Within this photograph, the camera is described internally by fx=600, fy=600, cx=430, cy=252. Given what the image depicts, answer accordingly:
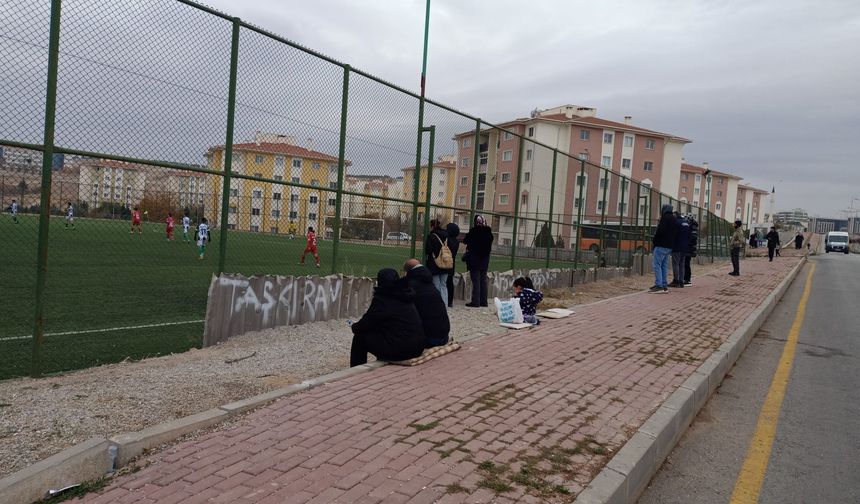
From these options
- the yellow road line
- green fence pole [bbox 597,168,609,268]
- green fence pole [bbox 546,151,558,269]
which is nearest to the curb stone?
the yellow road line

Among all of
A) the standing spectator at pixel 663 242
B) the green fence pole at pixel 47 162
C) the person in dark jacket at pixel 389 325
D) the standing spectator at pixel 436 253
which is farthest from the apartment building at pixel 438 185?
the standing spectator at pixel 663 242

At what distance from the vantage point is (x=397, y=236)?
10.2 metres

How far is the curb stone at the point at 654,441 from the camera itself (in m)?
3.39

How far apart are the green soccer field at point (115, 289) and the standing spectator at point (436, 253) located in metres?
0.53

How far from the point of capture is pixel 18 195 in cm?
523

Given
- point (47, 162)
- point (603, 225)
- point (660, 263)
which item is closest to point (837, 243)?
point (603, 225)

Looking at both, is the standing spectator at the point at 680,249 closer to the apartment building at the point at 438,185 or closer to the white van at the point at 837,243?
the apartment building at the point at 438,185

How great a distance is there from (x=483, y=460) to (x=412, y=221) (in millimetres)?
6546

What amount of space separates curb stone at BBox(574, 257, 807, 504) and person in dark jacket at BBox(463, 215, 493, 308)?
4363 mm

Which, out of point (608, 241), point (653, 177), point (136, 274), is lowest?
point (136, 274)

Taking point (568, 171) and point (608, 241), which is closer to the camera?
point (568, 171)

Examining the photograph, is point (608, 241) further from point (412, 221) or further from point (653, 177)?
point (653, 177)

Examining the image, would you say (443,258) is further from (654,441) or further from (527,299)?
(654,441)

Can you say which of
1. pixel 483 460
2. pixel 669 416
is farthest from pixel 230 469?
pixel 669 416
